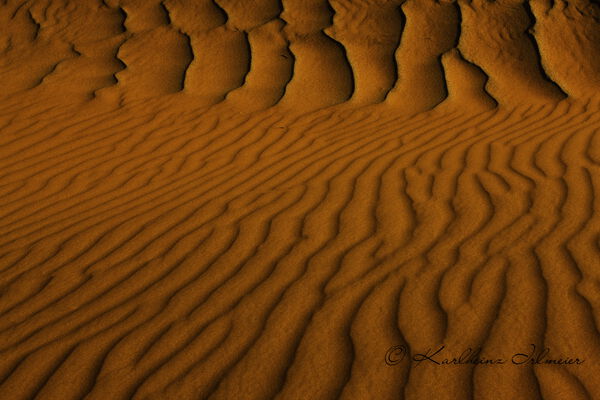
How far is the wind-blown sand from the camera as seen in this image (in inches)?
82.4

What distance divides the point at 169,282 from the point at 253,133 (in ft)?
7.21

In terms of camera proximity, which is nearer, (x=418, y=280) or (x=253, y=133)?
(x=418, y=280)

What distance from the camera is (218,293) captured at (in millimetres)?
2537

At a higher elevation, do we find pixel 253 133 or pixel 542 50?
pixel 542 50

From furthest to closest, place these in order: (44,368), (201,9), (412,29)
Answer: (201,9) → (412,29) → (44,368)

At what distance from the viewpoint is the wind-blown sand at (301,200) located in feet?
6.87

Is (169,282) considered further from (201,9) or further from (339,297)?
(201,9)

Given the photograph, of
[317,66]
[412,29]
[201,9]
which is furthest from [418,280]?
[201,9]

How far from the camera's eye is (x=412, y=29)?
5.96m

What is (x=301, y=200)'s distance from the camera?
3.43 meters

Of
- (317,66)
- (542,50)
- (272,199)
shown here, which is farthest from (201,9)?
(272,199)

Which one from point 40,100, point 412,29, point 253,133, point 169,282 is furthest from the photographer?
point 412,29

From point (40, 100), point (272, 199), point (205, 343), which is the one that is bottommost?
point (40, 100)

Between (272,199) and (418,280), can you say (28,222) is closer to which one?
(272,199)
